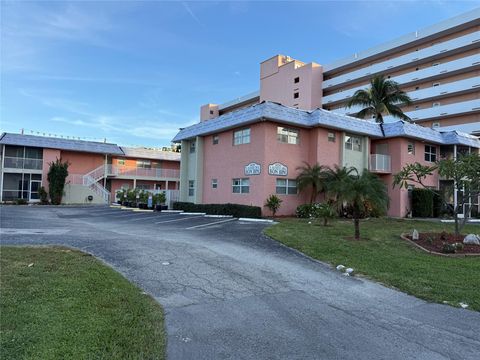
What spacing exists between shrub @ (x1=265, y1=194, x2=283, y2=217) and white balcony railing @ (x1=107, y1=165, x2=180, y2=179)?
23503 mm

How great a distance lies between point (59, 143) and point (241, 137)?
22.9 metres

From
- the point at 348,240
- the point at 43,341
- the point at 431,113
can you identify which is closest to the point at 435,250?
the point at 348,240

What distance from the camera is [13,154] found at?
116 feet

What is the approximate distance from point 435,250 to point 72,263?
34.8 feet

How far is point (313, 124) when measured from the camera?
22953mm

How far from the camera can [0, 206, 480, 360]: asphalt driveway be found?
4406 mm

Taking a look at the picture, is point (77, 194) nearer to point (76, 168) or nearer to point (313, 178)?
point (76, 168)

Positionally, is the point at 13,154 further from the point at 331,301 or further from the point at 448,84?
the point at 448,84

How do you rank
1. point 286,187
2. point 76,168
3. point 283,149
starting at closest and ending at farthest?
1. point 283,149
2. point 286,187
3. point 76,168

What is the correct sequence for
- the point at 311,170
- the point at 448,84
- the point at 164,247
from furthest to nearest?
the point at 448,84, the point at 311,170, the point at 164,247

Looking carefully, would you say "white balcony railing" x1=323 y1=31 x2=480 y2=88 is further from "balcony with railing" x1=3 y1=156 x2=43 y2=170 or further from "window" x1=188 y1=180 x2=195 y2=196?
"balcony with railing" x1=3 y1=156 x2=43 y2=170

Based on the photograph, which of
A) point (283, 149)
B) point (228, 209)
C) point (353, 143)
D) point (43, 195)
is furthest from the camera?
point (43, 195)

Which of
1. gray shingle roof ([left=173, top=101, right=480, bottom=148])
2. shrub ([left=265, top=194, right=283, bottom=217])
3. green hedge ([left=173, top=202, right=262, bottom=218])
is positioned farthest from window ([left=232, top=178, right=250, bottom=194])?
gray shingle roof ([left=173, top=101, right=480, bottom=148])

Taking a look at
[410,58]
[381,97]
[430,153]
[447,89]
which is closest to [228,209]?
[430,153]
